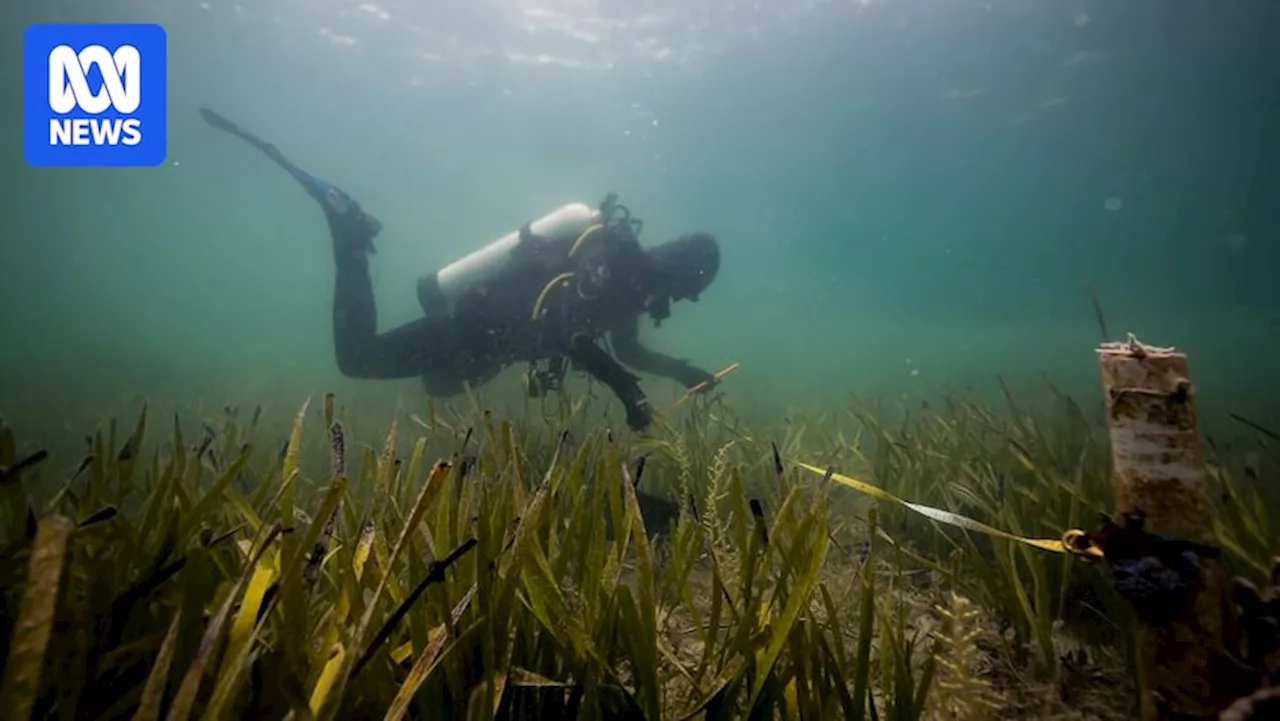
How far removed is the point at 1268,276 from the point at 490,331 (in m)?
64.5

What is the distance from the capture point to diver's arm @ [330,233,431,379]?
27.4 feet

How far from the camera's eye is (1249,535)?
2043 mm

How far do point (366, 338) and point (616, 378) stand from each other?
5.08 metres

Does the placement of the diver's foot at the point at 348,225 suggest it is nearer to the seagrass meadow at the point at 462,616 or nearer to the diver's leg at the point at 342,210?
the diver's leg at the point at 342,210

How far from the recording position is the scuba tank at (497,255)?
29.6 feet

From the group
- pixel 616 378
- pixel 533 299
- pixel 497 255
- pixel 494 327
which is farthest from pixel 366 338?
pixel 616 378

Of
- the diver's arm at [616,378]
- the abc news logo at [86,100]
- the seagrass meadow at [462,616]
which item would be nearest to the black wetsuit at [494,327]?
the diver's arm at [616,378]

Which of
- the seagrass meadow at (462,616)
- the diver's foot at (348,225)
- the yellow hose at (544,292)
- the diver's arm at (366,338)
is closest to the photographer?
the seagrass meadow at (462,616)

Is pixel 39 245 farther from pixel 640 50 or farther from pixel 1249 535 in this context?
pixel 1249 535

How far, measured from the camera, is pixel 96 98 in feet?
25.4

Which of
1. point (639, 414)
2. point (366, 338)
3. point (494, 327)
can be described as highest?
point (494, 327)

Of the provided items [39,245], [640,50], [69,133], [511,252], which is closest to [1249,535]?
[511,252]

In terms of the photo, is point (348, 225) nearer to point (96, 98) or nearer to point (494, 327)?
point (96, 98)

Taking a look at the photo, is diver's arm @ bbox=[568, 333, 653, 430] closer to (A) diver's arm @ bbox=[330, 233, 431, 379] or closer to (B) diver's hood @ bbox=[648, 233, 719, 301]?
(B) diver's hood @ bbox=[648, 233, 719, 301]
